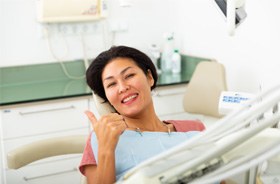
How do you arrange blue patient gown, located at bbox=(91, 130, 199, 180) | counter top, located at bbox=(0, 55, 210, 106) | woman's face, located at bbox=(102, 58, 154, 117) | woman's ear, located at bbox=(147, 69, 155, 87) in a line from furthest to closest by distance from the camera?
counter top, located at bbox=(0, 55, 210, 106)
woman's ear, located at bbox=(147, 69, 155, 87)
woman's face, located at bbox=(102, 58, 154, 117)
blue patient gown, located at bbox=(91, 130, 199, 180)

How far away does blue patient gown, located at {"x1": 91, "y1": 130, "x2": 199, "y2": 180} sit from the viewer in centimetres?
135

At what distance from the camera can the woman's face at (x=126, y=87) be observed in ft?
4.79

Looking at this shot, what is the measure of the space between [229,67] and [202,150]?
7.13 feet

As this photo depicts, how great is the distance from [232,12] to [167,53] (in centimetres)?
189

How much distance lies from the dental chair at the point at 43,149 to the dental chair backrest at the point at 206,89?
0.96 meters

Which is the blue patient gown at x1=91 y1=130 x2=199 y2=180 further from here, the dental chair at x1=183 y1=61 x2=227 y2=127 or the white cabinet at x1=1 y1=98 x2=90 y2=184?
the white cabinet at x1=1 y1=98 x2=90 y2=184

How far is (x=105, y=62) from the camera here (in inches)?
60.7

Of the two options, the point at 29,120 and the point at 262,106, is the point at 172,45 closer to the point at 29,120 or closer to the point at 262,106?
the point at 29,120

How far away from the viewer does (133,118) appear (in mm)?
1565

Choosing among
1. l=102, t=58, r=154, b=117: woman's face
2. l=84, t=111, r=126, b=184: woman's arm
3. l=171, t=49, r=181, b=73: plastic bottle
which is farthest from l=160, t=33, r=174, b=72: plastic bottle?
l=84, t=111, r=126, b=184: woman's arm

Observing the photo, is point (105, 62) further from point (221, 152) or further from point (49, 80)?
point (49, 80)

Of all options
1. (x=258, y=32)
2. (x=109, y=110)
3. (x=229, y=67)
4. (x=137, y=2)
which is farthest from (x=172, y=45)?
(x=109, y=110)

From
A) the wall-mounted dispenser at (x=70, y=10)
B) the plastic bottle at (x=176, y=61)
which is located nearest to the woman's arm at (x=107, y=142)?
the wall-mounted dispenser at (x=70, y=10)

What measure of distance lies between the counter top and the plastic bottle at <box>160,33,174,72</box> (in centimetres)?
10
